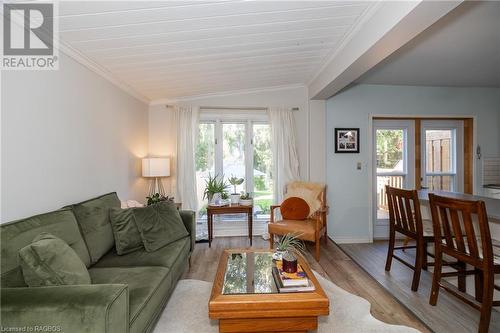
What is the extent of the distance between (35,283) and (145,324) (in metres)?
0.64

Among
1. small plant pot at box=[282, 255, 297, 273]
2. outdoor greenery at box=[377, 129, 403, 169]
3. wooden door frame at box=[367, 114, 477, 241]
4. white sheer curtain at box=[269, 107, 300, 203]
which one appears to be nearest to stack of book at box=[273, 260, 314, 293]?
small plant pot at box=[282, 255, 297, 273]

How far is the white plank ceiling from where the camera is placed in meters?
1.85

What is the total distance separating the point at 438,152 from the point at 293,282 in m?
3.82

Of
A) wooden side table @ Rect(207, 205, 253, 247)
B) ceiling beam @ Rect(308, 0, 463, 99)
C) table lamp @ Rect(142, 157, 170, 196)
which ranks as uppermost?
ceiling beam @ Rect(308, 0, 463, 99)

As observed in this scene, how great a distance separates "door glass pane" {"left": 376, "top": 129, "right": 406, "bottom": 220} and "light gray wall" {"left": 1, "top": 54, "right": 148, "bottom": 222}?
A: 3.80m

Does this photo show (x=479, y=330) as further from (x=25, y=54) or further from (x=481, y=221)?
(x=25, y=54)

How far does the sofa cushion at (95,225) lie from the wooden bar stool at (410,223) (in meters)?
2.86

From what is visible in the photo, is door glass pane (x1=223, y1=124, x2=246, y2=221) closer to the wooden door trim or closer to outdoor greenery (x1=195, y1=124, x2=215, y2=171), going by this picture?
outdoor greenery (x1=195, y1=124, x2=215, y2=171)

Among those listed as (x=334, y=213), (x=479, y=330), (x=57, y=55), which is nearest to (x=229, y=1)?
(x=57, y=55)

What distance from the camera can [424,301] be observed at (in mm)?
2311


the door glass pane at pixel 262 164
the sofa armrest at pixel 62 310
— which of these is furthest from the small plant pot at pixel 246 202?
the sofa armrest at pixel 62 310

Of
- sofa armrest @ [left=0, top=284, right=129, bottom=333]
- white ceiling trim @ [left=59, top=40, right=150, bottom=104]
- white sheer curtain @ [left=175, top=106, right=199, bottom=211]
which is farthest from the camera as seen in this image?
white sheer curtain @ [left=175, top=106, right=199, bottom=211]

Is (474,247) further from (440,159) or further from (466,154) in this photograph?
(466,154)

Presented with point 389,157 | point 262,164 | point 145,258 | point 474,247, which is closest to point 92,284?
point 145,258
